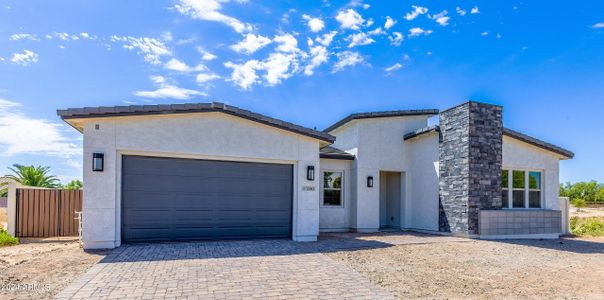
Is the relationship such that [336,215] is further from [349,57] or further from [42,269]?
[42,269]

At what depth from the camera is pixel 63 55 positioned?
11.0 metres

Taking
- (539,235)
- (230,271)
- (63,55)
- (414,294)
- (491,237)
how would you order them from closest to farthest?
1. (414,294)
2. (230,271)
3. (63,55)
4. (491,237)
5. (539,235)

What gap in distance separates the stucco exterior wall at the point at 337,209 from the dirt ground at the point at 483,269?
4.37 m

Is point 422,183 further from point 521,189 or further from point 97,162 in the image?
point 97,162

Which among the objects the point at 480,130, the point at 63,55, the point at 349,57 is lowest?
the point at 480,130

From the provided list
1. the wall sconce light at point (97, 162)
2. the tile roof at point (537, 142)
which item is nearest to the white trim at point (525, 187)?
the tile roof at point (537, 142)

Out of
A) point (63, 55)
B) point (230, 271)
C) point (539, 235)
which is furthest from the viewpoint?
point (539, 235)

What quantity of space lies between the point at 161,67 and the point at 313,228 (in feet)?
25.6

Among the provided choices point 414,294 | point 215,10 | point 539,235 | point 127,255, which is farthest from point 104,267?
point 539,235

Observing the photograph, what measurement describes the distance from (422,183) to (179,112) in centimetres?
1004

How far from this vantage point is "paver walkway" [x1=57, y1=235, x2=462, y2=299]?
5590 millimetres

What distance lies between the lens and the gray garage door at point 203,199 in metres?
9.89

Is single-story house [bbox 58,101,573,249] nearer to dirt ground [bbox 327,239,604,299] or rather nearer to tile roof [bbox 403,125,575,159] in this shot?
tile roof [bbox 403,125,575,159]

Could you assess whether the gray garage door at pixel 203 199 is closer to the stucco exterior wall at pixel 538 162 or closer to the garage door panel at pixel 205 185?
the garage door panel at pixel 205 185
